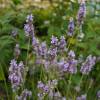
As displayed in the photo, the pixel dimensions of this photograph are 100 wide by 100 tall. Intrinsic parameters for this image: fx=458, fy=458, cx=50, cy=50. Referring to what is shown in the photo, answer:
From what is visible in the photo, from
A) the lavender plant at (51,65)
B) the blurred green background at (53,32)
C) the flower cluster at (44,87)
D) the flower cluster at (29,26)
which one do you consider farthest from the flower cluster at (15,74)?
the blurred green background at (53,32)

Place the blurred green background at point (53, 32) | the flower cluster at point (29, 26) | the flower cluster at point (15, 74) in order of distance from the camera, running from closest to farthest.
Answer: the flower cluster at point (15, 74) → the flower cluster at point (29, 26) → the blurred green background at point (53, 32)

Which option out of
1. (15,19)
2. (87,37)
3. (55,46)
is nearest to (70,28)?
(55,46)

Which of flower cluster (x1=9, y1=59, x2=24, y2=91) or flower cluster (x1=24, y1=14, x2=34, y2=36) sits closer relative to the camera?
flower cluster (x1=9, y1=59, x2=24, y2=91)

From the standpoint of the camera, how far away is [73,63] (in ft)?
8.71

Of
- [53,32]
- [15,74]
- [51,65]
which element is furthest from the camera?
[53,32]

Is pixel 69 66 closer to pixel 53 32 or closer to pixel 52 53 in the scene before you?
pixel 52 53

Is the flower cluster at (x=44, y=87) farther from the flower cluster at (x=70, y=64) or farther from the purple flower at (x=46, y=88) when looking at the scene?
the flower cluster at (x=70, y=64)

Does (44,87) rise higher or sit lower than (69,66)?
lower

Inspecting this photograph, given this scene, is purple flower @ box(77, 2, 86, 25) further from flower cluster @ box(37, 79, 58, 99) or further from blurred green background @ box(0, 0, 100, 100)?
flower cluster @ box(37, 79, 58, 99)

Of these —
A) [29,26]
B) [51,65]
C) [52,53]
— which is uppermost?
[29,26]

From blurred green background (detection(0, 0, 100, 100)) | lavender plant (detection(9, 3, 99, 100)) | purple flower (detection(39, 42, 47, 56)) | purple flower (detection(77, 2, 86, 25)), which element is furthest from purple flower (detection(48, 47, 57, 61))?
blurred green background (detection(0, 0, 100, 100))

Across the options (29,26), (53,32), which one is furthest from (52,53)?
(53,32)

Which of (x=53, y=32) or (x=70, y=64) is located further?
(x=53, y=32)

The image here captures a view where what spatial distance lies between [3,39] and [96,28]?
796mm
